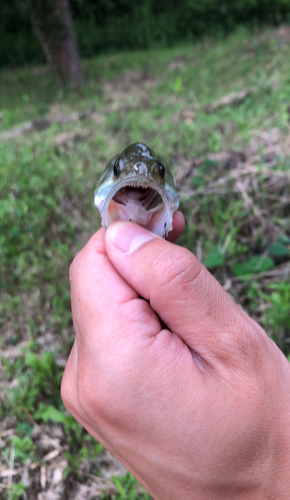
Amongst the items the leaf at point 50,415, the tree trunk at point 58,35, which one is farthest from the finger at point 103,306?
the tree trunk at point 58,35

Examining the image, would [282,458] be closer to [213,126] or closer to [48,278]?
[48,278]

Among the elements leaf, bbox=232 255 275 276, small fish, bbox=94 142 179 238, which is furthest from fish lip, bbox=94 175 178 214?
leaf, bbox=232 255 275 276

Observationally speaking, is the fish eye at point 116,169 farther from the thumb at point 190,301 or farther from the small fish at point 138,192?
the thumb at point 190,301

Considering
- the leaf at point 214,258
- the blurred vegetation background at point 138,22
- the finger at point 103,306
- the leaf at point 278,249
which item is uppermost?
the blurred vegetation background at point 138,22

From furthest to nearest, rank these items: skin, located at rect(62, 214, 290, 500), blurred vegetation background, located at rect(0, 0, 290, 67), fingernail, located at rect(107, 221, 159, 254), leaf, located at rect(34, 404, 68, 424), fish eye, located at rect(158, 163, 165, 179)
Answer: blurred vegetation background, located at rect(0, 0, 290, 67), leaf, located at rect(34, 404, 68, 424), fish eye, located at rect(158, 163, 165, 179), fingernail, located at rect(107, 221, 159, 254), skin, located at rect(62, 214, 290, 500)

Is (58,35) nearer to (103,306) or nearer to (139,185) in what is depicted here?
(139,185)

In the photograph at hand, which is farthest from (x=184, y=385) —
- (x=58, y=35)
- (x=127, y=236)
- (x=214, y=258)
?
(x=58, y=35)

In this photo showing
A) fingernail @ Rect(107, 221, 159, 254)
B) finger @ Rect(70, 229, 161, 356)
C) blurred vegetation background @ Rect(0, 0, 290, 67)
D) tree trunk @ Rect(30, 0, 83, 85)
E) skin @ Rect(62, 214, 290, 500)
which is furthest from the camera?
blurred vegetation background @ Rect(0, 0, 290, 67)

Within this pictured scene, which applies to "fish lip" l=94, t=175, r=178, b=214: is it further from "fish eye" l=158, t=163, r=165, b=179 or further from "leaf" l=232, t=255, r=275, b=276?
"leaf" l=232, t=255, r=275, b=276

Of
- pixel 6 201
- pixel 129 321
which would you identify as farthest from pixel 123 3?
pixel 129 321
